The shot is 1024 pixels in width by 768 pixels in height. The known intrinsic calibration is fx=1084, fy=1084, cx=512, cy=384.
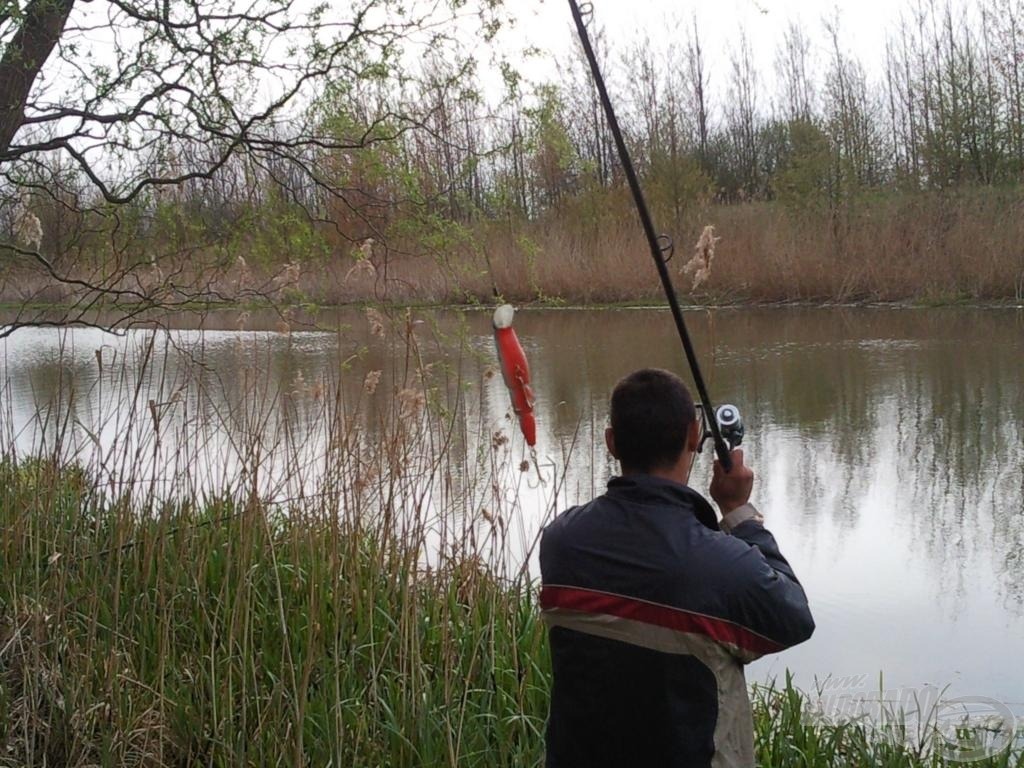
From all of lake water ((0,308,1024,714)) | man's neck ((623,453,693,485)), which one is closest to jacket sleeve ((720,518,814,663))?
man's neck ((623,453,693,485))

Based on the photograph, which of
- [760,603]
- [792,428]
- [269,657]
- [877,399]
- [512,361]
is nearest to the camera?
[760,603]

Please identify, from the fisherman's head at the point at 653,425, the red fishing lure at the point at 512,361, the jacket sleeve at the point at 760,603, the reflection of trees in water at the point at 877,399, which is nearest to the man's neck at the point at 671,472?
the fisherman's head at the point at 653,425

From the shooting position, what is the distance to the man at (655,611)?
1617mm

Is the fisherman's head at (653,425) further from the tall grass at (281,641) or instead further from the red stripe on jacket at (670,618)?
the tall grass at (281,641)

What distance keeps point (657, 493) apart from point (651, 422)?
0.40 feet

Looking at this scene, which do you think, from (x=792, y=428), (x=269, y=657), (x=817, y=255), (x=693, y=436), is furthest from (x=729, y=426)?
(x=817, y=255)

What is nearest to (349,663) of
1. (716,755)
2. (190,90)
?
(716,755)

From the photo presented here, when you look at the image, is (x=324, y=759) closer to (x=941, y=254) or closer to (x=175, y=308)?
(x=175, y=308)

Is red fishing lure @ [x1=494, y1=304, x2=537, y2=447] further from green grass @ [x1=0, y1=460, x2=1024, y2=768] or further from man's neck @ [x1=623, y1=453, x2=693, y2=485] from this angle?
green grass @ [x1=0, y1=460, x2=1024, y2=768]

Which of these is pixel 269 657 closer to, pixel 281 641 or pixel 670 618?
pixel 281 641

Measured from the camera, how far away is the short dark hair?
1.75 metres

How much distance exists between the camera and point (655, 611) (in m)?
1.63

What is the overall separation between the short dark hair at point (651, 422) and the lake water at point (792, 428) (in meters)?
1.50

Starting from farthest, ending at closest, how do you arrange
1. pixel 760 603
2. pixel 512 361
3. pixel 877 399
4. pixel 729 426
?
1. pixel 877 399
2. pixel 512 361
3. pixel 729 426
4. pixel 760 603
